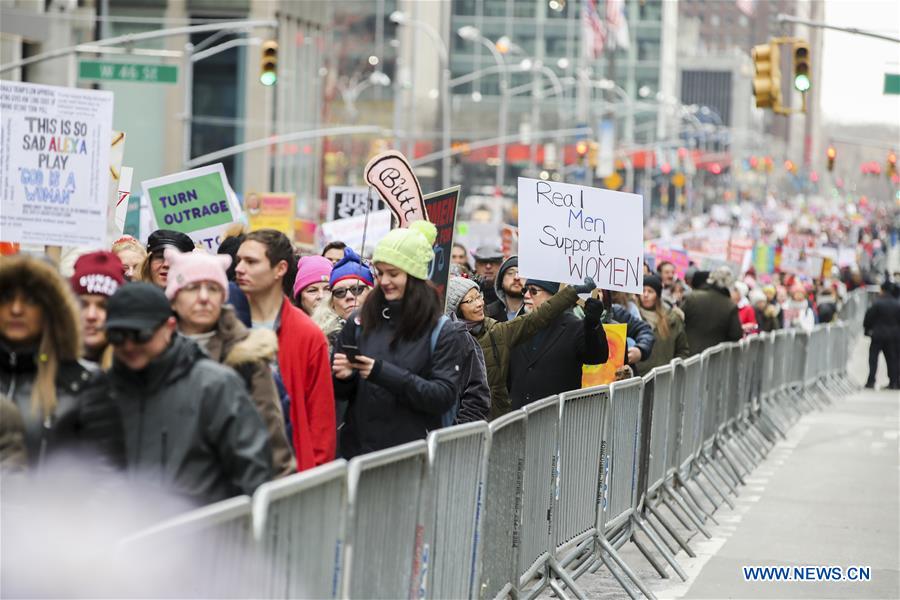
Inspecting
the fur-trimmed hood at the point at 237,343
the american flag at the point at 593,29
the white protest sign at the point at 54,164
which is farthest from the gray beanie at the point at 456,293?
the american flag at the point at 593,29

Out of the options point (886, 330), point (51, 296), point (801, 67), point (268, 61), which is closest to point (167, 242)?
point (51, 296)

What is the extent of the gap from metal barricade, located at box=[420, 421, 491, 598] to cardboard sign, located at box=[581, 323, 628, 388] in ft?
14.9

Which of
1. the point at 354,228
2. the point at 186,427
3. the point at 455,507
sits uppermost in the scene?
the point at 354,228

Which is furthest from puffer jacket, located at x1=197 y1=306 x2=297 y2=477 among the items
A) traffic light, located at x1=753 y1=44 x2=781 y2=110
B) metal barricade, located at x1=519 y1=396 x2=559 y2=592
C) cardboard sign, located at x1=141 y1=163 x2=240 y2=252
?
traffic light, located at x1=753 y1=44 x2=781 y2=110

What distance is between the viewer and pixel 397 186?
10172 millimetres

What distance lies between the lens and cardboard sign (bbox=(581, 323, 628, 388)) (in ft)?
38.1

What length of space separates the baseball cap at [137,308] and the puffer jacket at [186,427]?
0.12 metres

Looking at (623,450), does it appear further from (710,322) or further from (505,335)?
(710,322)

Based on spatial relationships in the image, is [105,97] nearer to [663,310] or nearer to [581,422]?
[581,422]

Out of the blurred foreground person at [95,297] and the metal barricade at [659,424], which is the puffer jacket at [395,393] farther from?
the metal barricade at [659,424]

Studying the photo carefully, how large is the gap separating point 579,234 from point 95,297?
204 inches

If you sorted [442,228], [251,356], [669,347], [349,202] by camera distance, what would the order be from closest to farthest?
1. [251,356]
2. [442,228]
3. [669,347]
4. [349,202]

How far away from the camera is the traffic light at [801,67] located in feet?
84.9

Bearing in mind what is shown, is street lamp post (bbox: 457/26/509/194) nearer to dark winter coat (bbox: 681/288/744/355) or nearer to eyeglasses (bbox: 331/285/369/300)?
dark winter coat (bbox: 681/288/744/355)
